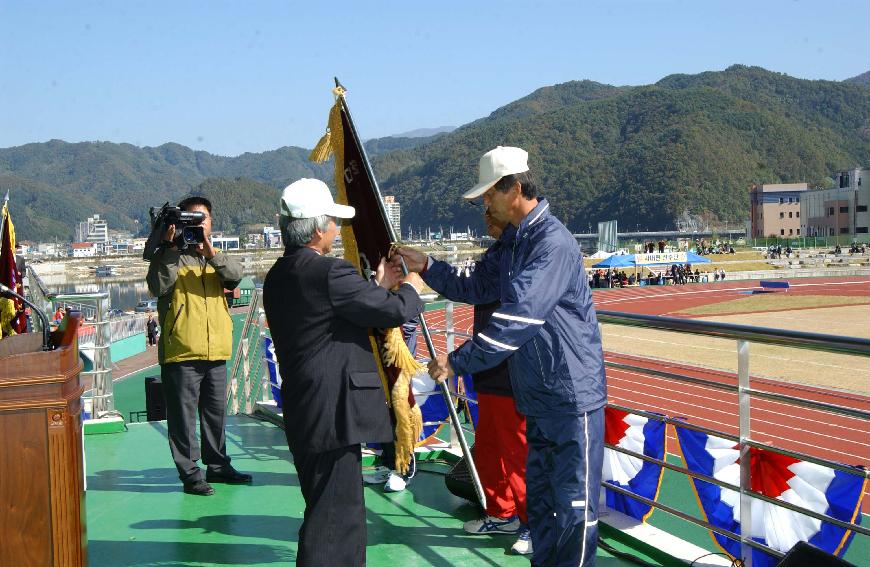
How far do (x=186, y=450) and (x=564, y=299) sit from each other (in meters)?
2.80

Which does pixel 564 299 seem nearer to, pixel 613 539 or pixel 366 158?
pixel 366 158

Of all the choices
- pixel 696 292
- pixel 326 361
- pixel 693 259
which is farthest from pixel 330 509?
pixel 693 259

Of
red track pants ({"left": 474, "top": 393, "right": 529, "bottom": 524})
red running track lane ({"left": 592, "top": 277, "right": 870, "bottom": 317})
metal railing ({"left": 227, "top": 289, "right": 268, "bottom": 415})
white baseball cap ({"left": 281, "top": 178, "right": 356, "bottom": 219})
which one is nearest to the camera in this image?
white baseball cap ({"left": 281, "top": 178, "right": 356, "bottom": 219})

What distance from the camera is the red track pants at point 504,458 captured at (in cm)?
384

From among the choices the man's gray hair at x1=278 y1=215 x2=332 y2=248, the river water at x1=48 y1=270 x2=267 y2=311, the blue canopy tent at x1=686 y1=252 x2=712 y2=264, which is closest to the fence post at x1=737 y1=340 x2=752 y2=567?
the man's gray hair at x1=278 y1=215 x2=332 y2=248

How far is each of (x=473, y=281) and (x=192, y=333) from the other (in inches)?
73.7

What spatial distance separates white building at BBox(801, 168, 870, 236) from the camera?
96125mm

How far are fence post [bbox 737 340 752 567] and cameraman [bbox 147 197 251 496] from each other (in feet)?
8.86

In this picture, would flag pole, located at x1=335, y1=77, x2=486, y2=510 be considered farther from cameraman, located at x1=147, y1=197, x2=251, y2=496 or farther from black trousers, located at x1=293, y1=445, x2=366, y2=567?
cameraman, located at x1=147, y1=197, x2=251, y2=496

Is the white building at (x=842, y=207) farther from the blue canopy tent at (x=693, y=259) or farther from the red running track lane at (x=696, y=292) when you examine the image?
the red running track lane at (x=696, y=292)

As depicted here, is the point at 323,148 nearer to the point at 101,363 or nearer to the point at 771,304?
the point at 101,363

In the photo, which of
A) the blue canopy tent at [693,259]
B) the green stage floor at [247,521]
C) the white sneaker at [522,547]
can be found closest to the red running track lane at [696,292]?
the blue canopy tent at [693,259]

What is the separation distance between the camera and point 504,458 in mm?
3891

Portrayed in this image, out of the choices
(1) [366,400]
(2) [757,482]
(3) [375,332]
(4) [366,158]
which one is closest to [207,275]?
(4) [366,158]
